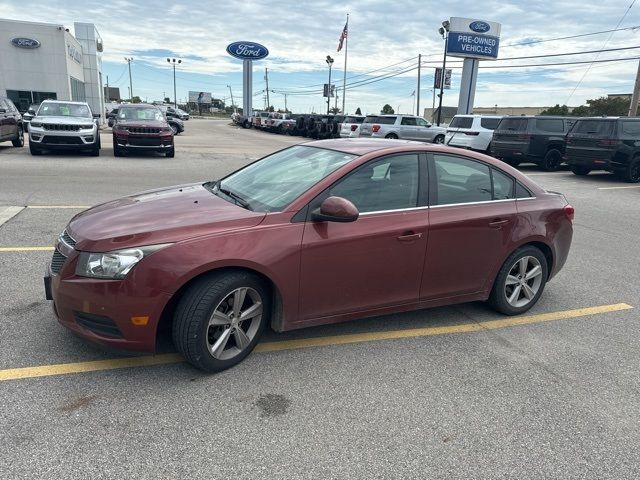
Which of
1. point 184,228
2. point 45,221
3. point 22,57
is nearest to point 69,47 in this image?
point 22,57

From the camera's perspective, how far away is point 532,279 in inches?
180

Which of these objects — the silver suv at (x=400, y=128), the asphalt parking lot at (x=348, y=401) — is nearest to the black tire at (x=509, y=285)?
the asphalt parking lot at (x=348, y=401)

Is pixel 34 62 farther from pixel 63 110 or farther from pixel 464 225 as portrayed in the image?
pixel 464 225

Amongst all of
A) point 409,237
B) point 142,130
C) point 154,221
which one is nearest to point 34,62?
point 142,130

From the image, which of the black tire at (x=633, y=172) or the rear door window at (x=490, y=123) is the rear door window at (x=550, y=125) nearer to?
the rear door window at (x=490, y=123)

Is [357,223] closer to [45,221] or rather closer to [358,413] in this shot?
[358,413]

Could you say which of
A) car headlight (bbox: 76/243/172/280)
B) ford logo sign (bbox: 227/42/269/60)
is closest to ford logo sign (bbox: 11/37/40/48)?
ford logo sign (bbox: 227/42/269/60)

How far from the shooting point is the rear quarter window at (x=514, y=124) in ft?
56.0

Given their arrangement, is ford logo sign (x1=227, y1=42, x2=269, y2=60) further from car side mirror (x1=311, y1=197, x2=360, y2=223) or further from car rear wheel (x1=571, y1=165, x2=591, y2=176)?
car side mirror (x1=311, y1=197, x2=360, y2=223)

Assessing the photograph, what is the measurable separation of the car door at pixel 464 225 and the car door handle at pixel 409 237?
13 centimetres

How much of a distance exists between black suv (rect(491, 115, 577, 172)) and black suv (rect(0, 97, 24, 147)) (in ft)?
53.5

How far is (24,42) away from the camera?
38.3m

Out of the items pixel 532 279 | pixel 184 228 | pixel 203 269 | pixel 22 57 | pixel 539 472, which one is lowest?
pixel 539 472

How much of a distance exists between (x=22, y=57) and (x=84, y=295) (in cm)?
4422
